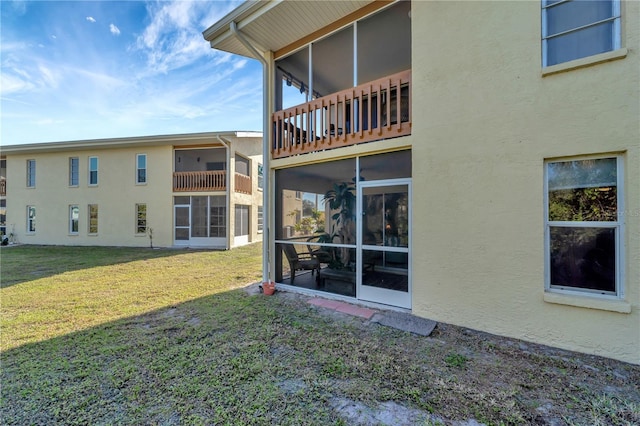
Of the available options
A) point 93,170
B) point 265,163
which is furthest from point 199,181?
point 265,163

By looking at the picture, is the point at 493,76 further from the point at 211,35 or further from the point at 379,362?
the point at 211,35

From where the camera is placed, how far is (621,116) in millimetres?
2861

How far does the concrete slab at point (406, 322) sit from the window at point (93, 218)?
16674 mm

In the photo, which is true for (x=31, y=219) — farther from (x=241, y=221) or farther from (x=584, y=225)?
(x=584, y=225)

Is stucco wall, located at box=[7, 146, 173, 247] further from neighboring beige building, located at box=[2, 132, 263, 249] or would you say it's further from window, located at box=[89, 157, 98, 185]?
window, located at box=[89, 157, 98, 185]

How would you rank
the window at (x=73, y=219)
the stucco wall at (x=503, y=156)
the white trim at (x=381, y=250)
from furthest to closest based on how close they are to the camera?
the window at (x=73, y=219) < the white trim at (x=381, y=250) < the stucco wall at (x=503, y=156)

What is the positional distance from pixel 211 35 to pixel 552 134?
6151 mm

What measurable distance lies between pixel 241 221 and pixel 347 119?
1044cm

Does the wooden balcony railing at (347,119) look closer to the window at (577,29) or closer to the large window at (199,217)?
the window at (577,29)

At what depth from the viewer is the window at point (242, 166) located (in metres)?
14.1

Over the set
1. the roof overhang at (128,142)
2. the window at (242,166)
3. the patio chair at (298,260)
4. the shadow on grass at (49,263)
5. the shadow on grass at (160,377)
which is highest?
the roof overhang at (128,142)

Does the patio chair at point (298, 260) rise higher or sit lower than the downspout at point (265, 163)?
lower

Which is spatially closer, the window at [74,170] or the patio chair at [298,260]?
the patio chair at [298,260]

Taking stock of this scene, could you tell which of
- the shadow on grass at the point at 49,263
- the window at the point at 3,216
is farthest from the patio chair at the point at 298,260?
the window at the point at 3,216
